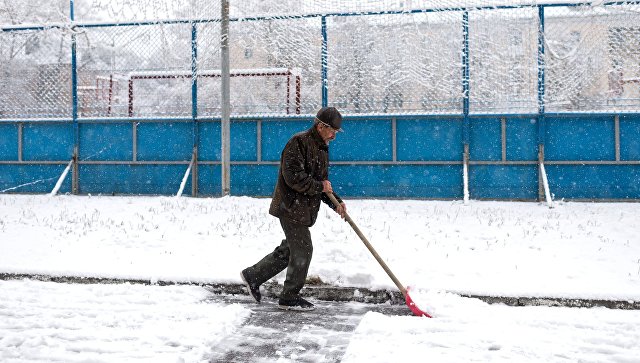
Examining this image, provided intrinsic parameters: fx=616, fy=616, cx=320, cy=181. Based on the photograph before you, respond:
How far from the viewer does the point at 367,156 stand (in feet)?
38.5

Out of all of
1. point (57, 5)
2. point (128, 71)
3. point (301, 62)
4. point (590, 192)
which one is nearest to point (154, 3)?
point (128, 71)

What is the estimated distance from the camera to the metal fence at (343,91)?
11.1 meters

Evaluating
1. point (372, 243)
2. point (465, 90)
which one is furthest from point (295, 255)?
point (465, 90)

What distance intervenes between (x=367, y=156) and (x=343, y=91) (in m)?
1.33

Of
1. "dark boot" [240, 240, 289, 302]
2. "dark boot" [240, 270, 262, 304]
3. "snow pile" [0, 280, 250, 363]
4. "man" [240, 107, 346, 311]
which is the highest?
"man" [240, 107, 346, 311]

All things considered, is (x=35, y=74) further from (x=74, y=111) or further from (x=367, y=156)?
(x=367, y=156)

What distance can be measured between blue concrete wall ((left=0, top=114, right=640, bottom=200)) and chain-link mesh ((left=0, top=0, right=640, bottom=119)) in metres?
0.32

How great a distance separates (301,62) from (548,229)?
5.82 m

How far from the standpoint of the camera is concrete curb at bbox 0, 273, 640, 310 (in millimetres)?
5387

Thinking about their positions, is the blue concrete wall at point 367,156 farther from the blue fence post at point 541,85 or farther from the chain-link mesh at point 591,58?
the chain-link mesh at point 591,58

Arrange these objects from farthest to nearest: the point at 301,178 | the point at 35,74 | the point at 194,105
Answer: the point at 35,74 → the point at 194,105 → the point at 301,178

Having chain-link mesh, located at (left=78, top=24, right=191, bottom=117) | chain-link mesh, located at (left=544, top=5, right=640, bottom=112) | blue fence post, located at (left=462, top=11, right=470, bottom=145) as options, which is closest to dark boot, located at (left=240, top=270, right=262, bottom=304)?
blue fence post, located at (left=462, top=11, right=470, bottom=145)

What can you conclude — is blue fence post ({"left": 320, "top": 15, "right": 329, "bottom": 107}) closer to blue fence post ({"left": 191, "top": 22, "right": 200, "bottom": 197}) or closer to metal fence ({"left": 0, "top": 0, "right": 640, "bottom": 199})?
metal fence ({"left": 0, "top": 0, "right": 640, "bottom": 199})

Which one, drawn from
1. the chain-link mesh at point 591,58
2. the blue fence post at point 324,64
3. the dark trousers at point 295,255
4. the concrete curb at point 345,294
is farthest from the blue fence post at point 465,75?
the dark trousers at point 295,255
